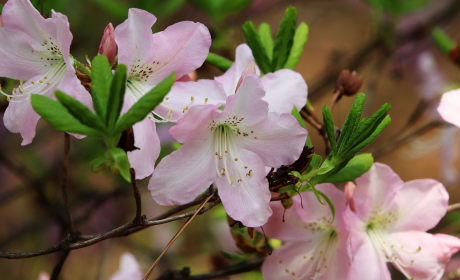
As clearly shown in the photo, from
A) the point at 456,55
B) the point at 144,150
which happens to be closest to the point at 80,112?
the point at 144,150

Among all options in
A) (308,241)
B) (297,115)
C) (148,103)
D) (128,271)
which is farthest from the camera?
(128,271)

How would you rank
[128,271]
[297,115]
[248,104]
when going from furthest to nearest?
[128,271]
[297,115]
[248,104]

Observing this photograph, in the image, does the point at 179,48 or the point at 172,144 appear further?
the point at 172,144

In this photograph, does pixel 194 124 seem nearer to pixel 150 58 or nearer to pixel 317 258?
pixel 150 58

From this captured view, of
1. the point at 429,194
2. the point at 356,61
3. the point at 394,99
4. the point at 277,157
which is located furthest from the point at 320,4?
the point at 277,157

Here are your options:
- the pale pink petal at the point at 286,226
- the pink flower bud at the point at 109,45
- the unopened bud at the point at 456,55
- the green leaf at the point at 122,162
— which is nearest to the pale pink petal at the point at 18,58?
the pink flower bud at the point at 109,45

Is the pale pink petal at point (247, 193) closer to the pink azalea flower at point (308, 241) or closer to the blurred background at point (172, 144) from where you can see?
the pink azalea flower at point (308, 241)
